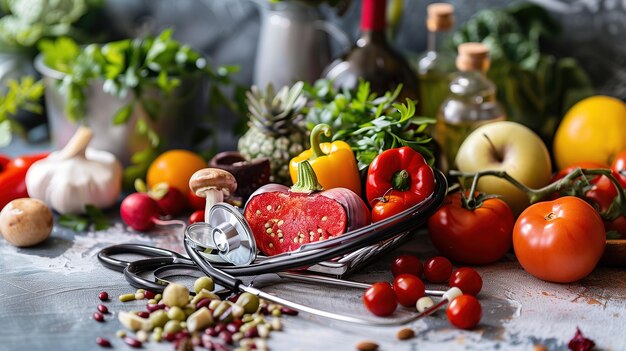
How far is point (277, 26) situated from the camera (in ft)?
5.19

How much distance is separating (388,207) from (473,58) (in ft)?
1.44

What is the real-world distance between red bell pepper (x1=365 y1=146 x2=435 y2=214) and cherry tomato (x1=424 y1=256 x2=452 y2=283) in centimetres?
9

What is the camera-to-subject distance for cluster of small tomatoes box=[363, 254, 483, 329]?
3.26 feet

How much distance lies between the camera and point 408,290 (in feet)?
3.45

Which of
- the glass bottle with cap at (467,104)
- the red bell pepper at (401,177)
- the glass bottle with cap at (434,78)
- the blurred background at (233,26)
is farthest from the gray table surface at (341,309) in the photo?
the blurred background at (233,26)

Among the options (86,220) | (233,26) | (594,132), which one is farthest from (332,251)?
(233,26)

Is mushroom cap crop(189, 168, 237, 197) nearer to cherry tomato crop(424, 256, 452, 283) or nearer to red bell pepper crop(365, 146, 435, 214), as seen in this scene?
red bell pepper crop(365, 146, 435, 214)

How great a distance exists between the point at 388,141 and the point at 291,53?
432 millimetres

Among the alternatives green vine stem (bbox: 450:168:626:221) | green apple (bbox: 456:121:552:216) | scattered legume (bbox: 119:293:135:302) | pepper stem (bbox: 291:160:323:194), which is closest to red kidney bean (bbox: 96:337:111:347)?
scattered legume (bbox: 119:293:135:302)

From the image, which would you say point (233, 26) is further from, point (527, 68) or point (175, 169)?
point (527, 68)

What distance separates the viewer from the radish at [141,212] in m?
1.33

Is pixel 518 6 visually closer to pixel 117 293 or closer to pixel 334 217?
pixel 334 217

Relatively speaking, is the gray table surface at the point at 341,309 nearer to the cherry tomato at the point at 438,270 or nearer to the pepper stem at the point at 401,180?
the cherry tomato at the point at 438,270

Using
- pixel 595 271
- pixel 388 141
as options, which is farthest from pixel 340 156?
pixel 595 271
